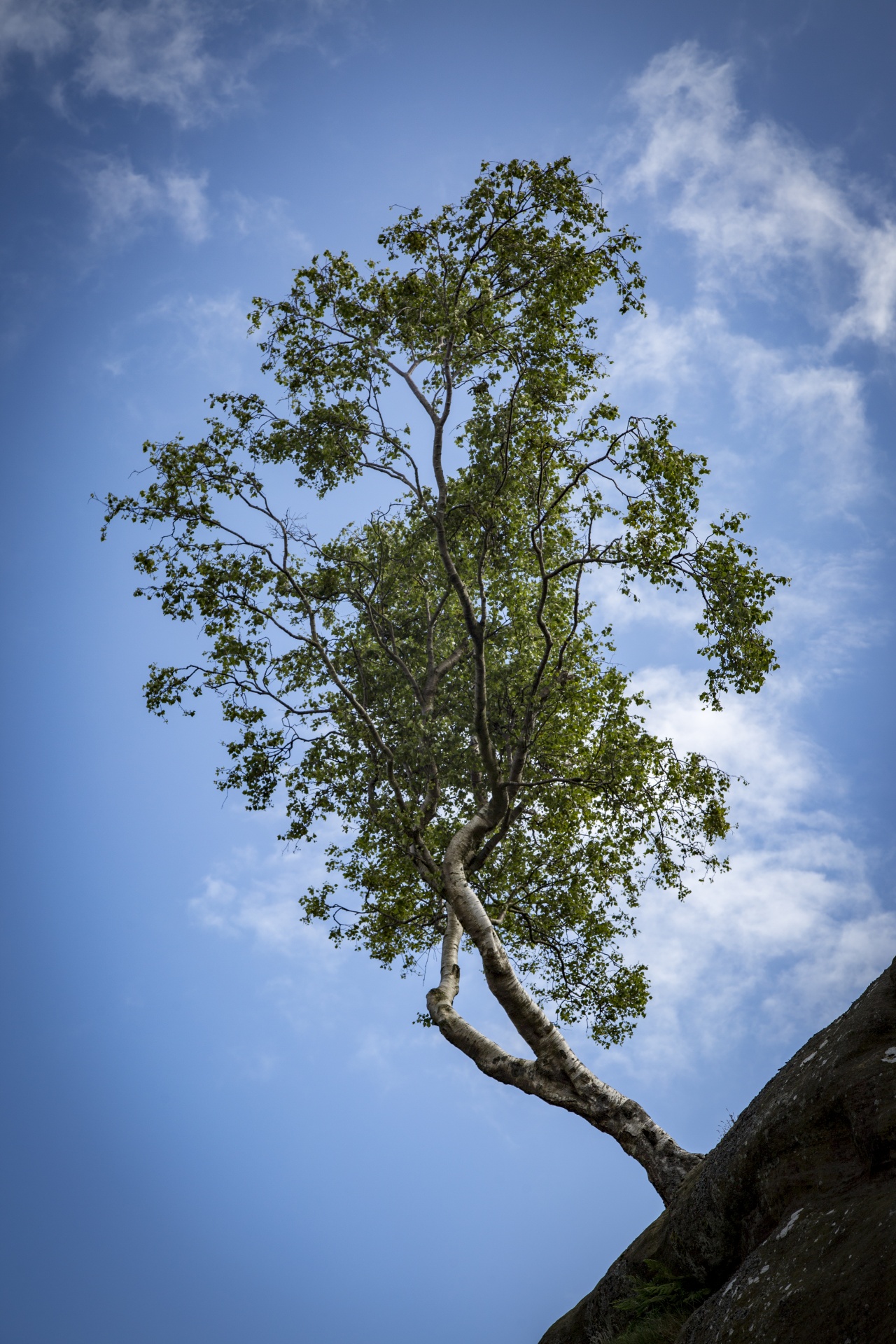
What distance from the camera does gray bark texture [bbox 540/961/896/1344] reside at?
5.86 m

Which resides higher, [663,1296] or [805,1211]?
[663,1296]

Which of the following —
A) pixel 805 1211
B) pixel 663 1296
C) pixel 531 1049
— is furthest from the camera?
pixel 531 1049

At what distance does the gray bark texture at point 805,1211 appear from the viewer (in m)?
5.86

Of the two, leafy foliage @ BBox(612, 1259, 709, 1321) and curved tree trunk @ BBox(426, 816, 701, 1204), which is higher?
curved tree trunk @ BBox(426, 816, 701, 1204)

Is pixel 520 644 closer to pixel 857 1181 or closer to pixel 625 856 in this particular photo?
pixel 625 856

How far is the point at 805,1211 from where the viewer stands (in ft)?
23.1

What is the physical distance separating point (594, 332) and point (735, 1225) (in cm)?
1640

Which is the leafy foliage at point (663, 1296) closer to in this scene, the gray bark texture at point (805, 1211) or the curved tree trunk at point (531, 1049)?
the gray bark texture at point (805, 1211)

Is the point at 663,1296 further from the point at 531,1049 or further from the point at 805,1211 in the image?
the point at 531,1049

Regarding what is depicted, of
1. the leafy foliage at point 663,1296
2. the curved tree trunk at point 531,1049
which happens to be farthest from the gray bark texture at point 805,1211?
the curved tree trunk at point 531,1049

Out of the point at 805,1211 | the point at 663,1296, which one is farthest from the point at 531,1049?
the point at 805,1211

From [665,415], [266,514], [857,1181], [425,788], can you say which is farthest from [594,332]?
[857,1181]

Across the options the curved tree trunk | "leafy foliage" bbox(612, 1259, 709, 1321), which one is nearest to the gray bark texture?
"leafy foliage" bbox(612, 1259, 709, 1321)

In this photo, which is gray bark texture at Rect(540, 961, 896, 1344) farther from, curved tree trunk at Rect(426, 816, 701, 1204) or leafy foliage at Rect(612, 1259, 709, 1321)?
curved tree trunk at Rect(426, 816, 701, 1204)
